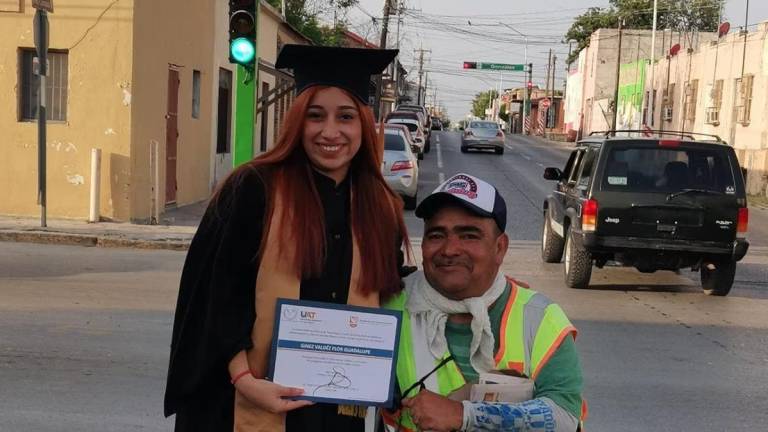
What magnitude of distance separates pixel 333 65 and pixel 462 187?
52 centimetres

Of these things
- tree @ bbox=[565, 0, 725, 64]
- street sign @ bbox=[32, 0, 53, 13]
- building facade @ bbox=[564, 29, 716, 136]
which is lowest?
street sign @ bbox=[32, 0, 53, 13]

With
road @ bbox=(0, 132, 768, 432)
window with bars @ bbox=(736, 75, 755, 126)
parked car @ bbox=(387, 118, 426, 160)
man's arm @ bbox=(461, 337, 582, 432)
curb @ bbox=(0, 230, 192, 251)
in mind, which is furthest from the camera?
parked car @ bbox=(387, 118, 426, 160)

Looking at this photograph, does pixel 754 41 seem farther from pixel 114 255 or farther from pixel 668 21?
pixel 668 21

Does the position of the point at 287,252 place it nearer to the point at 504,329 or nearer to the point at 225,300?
the point at 225,300

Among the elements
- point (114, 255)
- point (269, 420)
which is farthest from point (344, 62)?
point (114, 255)

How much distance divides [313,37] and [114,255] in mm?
28376

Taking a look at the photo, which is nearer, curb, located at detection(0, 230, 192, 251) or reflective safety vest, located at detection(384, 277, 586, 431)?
reflective safety vest, located at detection(384, 277, 586, 431)

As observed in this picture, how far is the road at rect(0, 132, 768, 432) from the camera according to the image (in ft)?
19.2

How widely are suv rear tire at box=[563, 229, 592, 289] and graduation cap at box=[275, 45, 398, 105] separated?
26.7 ft

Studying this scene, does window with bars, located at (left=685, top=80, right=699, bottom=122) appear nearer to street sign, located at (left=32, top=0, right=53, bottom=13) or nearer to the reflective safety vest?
street sign, located at (left=32, top=0, right=53, bottom=13)

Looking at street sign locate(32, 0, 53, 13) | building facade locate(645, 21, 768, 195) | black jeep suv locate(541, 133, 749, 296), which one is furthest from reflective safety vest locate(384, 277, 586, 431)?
building facade locate(645, 21, 768, 195)

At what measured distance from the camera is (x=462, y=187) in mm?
2703

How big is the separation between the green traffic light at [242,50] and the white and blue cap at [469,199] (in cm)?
874

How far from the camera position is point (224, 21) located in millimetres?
20531
